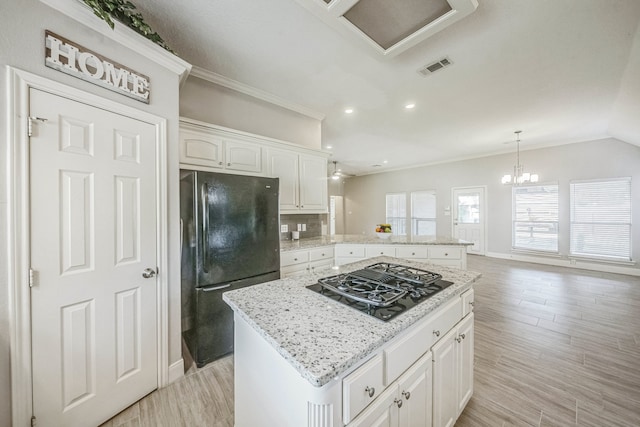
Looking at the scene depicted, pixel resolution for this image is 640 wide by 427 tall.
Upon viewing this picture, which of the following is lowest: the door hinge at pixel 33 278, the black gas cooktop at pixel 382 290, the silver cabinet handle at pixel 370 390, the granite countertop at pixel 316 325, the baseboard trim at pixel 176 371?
the baseboard trim at pixel 176 371

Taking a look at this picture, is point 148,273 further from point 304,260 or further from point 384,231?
point 384,231

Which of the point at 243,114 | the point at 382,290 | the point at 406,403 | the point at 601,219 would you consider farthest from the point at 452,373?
the point at 601,219

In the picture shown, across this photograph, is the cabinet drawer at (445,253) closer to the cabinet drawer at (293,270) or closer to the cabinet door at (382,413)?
the cabinet drawer at (293,270)

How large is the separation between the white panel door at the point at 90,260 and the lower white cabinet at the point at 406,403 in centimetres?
163

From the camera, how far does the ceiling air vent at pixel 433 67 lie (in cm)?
238

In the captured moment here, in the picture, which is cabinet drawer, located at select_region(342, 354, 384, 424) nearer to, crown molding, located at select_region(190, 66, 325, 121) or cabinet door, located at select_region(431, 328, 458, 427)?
cabinet door, located at select_region(431, 328, 458, 427)

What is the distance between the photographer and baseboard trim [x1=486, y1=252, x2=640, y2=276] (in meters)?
4.65

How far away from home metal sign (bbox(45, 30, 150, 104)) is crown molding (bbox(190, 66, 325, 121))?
1051mm

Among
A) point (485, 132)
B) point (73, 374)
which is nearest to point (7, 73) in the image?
point (73, 374)

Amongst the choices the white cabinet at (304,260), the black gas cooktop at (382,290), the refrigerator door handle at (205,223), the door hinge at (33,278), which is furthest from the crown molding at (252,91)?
the black gas cooktop at (382,290)

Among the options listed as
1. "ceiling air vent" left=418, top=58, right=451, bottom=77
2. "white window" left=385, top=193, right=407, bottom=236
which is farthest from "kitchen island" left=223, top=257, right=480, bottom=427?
"white window" left=385, top=193, right=407, bottom=236

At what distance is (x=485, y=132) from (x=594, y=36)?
2748 millimetres

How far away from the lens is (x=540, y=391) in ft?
5.74

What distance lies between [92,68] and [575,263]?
26.8ft
